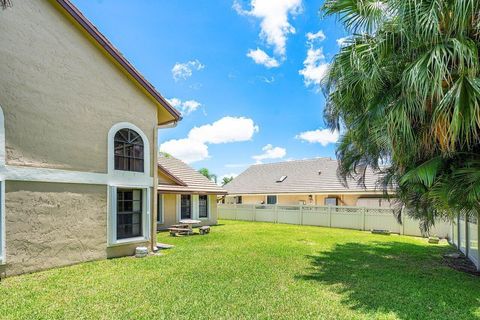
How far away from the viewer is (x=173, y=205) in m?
18.7

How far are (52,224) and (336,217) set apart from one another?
1641cm

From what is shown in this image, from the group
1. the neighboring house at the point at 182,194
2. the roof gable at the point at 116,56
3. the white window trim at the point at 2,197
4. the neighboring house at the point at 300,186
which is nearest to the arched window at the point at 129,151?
the roof gable at the point at 116,56

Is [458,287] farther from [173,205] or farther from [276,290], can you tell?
[173,205]

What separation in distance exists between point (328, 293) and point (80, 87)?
30.1 feet

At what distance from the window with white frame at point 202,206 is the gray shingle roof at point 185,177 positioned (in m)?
0.88

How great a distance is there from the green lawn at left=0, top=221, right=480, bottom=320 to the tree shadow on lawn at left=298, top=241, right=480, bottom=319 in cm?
2

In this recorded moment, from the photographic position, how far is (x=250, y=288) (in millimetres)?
6680

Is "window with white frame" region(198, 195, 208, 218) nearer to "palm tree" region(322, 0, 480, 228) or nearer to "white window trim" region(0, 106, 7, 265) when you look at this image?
"white window trim" region(0, 106, 7, 265)

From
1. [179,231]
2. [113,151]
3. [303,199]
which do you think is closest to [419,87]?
[113,151]

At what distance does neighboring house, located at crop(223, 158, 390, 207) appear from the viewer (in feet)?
73.8

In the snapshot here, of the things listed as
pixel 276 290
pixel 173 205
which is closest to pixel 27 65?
pixel 276 290

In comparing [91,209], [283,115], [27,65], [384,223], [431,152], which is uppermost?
[283,115]

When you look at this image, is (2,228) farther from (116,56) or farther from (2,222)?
(116,56)

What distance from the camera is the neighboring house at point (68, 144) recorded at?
7582 millimetres
